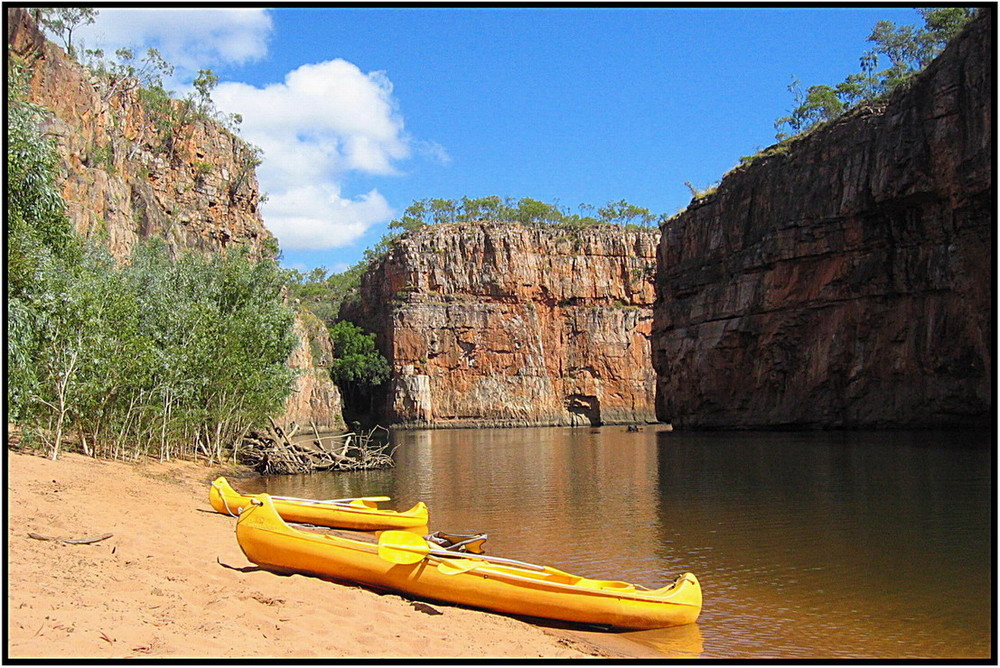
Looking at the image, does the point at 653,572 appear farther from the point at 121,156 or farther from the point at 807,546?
the point at 121,156

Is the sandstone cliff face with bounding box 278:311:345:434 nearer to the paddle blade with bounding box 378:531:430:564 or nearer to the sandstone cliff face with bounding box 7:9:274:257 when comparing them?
the sandstone cliff face with bounding box 7:9:274:257

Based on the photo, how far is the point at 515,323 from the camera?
272ft

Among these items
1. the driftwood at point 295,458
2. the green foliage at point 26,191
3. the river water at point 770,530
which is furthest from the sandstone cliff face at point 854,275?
the green foliage at point 26,191

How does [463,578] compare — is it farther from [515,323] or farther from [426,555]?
[515,323]

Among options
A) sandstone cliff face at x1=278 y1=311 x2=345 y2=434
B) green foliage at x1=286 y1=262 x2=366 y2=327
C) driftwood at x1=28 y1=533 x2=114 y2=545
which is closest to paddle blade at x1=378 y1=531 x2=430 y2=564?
driftwood at x1=28 y1=533 x2=114 y2=545

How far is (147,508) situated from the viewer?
48.5ft

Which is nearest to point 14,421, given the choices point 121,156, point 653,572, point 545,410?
point 653,572

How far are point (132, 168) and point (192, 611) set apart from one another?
4510cm

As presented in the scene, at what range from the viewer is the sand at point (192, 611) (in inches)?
255

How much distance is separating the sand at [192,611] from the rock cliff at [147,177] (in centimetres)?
1705

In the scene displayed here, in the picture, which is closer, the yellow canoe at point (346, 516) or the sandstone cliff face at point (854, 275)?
the yellow canoe at point (346, 516)

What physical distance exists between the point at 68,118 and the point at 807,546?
39.6m

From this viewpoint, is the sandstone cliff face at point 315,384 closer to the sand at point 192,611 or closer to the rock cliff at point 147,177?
the rock cliff at point 147,177

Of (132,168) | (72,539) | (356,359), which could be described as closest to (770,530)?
(72,539)
